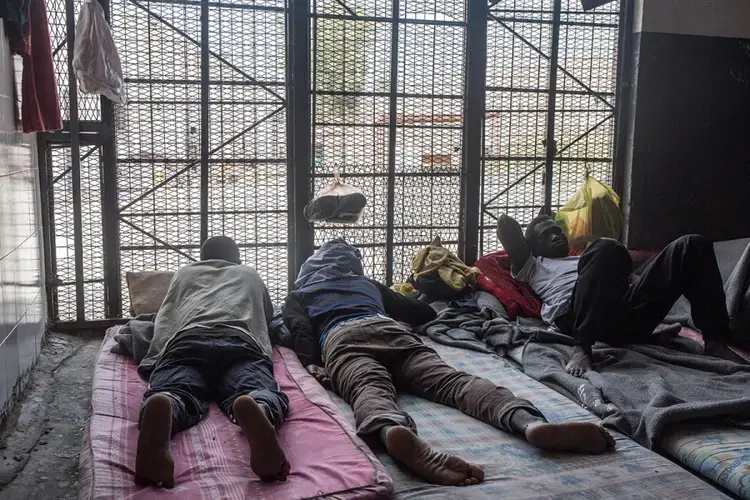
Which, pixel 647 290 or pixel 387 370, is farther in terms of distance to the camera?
pixel 647 290

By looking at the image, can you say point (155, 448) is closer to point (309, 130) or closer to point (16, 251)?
point (16, 251)

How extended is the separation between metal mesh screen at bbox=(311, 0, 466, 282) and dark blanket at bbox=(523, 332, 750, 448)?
1663 millimetres

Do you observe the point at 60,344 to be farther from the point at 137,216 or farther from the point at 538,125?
the point at 538,125

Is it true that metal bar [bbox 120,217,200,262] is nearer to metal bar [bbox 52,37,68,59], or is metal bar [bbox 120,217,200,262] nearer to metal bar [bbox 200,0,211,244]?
metal bar [bbox 200,0,211,244]

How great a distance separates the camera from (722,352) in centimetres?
329

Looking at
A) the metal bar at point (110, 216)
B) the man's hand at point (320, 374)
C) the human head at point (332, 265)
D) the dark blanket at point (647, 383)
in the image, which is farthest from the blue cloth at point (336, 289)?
the metal bar at point (110, 216)

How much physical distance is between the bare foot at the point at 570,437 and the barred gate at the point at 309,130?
2630 mm

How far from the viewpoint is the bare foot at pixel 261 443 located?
216 centimetres

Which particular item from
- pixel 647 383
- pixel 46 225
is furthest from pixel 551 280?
pixel 46 225

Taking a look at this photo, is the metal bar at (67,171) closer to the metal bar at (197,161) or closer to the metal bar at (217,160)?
the metal bar at (217,160)

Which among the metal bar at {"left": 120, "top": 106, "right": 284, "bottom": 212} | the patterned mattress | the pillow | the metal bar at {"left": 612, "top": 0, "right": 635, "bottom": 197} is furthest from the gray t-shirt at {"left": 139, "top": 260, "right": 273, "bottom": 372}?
the metal bar at {"left": 612, "top": 0, "right": 635, "bottom": 197}

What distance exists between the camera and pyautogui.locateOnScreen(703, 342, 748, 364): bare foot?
10.6 feet

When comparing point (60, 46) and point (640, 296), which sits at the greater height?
point (60, 46)

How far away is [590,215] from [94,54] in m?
3.32
